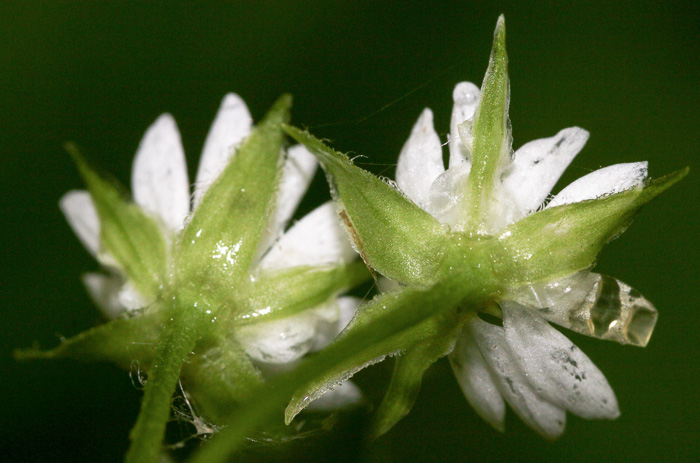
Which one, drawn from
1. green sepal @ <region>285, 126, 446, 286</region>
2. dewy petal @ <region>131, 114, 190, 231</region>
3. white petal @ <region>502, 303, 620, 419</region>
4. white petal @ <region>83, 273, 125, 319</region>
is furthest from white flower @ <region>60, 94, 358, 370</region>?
white petal @ <region>502, 303, 620, 419</region>

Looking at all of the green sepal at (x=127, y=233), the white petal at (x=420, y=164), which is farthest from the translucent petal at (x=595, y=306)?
the green sepal at (x=127, y=233)

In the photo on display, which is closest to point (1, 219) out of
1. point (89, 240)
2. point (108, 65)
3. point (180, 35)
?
point (108, 65)

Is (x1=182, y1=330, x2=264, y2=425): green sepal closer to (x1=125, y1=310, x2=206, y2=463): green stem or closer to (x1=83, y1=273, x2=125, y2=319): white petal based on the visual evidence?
(x1=125, y1=310, x2=206, y2=463): green stem

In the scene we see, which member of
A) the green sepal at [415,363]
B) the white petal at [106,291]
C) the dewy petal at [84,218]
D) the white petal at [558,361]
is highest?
the dewy petal at [84,218]

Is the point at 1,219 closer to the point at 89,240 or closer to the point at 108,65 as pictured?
the point at 108,65

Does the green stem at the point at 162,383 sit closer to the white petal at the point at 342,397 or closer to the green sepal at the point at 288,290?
the green sepal at the point at 288,290

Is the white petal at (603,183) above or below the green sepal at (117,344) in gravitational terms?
below
